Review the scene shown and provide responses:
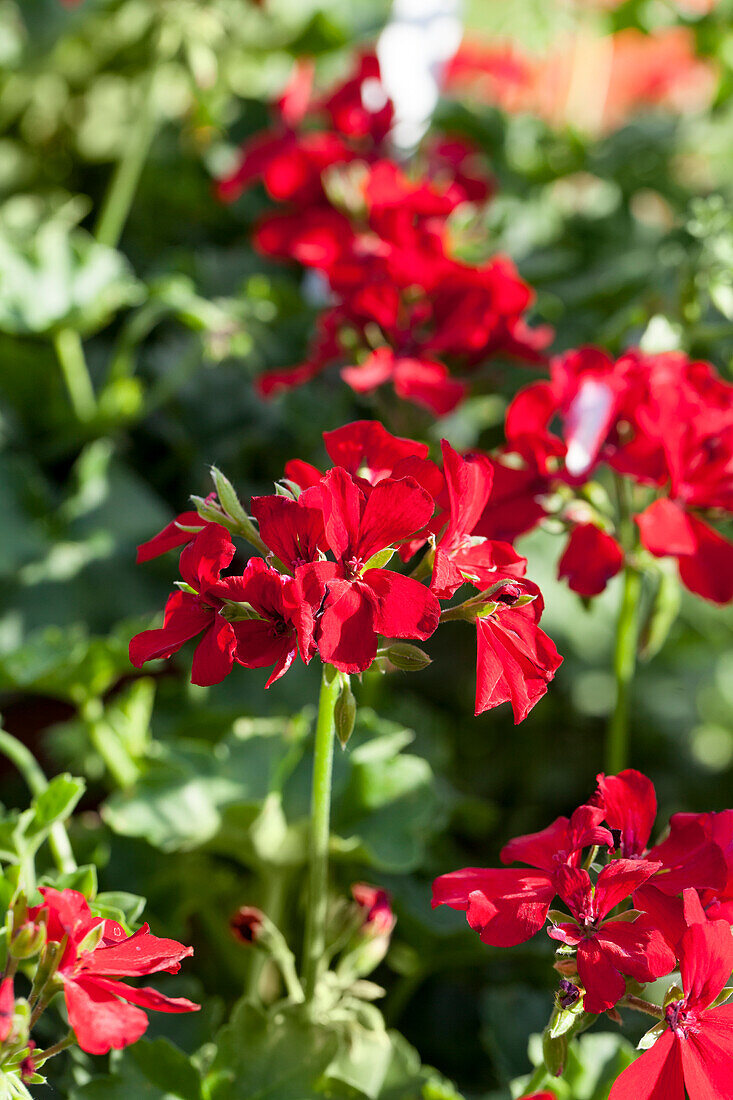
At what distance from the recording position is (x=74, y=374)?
1186 mm

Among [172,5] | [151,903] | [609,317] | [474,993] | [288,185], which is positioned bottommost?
[474,993]

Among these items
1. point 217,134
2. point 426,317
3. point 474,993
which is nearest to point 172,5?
point 217,134

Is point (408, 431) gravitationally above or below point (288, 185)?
below

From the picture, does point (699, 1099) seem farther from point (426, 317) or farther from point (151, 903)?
point (426, 317)

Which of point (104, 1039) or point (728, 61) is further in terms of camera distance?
point (728, 61)

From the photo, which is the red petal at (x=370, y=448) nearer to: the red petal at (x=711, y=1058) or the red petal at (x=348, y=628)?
the red petal at (x=348, y=628)

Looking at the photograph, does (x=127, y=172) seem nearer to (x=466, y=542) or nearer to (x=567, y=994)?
(x=466, y=542)

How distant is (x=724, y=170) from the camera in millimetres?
1515

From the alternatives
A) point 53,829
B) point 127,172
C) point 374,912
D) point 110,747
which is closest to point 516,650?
point 374,912

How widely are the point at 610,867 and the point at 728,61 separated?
122 cm

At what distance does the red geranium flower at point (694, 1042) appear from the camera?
1.50 feet

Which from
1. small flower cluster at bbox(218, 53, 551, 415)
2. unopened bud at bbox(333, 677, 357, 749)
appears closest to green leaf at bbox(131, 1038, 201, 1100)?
unopened bud at bbox(333, 677, 357, 749)

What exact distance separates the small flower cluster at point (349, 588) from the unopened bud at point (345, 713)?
0.03m

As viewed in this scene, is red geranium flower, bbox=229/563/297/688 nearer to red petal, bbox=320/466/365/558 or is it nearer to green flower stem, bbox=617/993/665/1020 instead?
red petal, bbox=320/466/365/558
